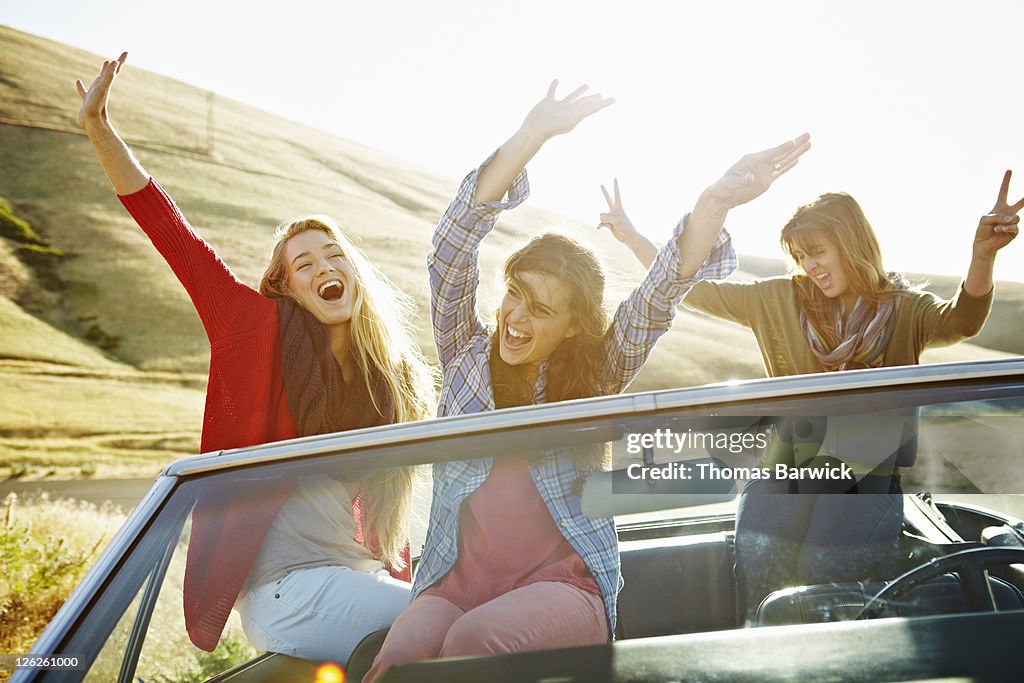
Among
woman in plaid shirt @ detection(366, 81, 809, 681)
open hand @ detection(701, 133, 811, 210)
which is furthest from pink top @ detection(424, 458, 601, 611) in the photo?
open hand @ detection(701, 133, 811, 210)

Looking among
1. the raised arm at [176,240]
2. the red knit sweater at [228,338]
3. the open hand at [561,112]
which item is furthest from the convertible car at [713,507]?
the open hand at [561,112]

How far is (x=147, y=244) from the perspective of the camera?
1358 inches

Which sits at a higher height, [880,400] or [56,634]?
[880,400]

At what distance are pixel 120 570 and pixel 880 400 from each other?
1.32 m

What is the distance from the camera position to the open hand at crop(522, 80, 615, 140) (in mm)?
2338

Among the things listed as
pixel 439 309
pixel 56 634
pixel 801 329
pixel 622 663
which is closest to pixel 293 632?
pixel 56 634

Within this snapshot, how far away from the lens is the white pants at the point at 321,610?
1411 mm

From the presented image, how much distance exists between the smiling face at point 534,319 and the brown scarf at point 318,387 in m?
0.39

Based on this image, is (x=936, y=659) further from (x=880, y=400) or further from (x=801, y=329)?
(x=801, y=329)

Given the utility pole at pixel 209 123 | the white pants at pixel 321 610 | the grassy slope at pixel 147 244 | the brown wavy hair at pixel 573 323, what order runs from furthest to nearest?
the utility pole at pixel 209 123 → the grassy slope at pixel 147 244 → the brown wavy hair at pixel 573 323 → the white pants at pixel 321 610

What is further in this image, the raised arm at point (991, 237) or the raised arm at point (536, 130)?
the raised arm at point (991, 237)

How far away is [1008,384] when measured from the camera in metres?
1.43

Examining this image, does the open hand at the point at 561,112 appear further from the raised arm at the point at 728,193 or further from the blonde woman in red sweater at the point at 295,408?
the blonde woman in red sweater at the point at 295,408

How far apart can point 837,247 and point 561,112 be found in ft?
3.59
